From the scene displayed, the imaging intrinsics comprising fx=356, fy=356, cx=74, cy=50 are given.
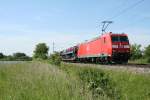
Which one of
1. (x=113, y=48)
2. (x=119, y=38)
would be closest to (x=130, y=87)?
(x=113, y=48)

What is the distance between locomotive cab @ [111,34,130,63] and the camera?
32.1 meters

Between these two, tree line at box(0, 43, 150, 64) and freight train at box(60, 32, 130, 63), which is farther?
tree line at box(0, 43, 150, 64)

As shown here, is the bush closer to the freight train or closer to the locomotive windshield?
the freight train

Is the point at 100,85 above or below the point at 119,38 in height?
below

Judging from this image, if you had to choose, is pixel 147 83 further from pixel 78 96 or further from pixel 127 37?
pixel 127 37

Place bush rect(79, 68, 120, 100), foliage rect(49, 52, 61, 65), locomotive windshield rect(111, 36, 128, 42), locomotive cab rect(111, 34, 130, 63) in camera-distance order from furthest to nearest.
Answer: foliage rect(49, 52, 61, 65)
locomotive windshield rect(111, 36, 128, 42)
locomotive cab rect(111, 34, 130, 63)
bush rect(79, 68, 120, 100)

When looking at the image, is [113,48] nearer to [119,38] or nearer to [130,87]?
[119,38]

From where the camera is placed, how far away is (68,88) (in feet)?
36.9

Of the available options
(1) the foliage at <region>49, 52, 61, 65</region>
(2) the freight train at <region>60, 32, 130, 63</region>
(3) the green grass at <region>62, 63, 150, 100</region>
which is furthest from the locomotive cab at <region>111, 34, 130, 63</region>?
(3) the green grass at <region>62, 63, 150, 100</region>

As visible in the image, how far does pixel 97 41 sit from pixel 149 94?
2634 centimetres

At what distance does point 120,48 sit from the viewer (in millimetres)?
32594

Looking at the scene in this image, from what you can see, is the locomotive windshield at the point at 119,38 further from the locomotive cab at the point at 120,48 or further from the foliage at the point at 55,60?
the foliage at the point at 55,60

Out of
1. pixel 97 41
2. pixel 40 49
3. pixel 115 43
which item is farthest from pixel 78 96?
pixel 40 49

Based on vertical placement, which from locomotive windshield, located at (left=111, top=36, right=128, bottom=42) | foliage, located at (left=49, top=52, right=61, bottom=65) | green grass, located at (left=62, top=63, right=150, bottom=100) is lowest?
green grass, located at (left=62, top=63, right=150, bottom=100)
